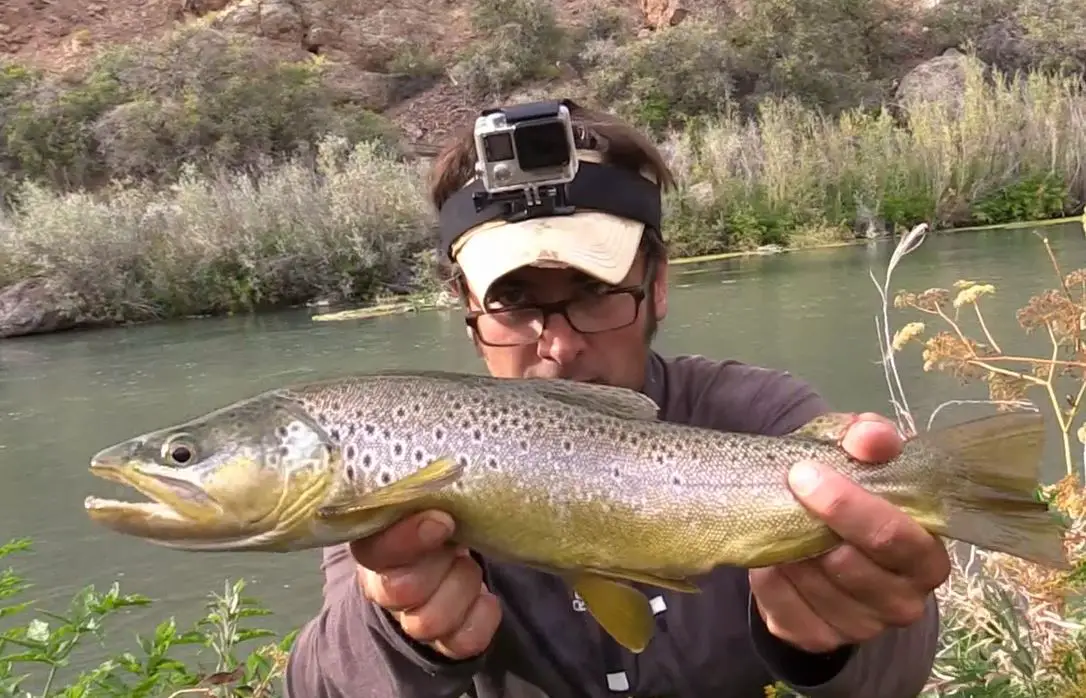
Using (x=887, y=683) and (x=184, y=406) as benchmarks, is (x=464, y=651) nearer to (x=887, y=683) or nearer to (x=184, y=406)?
(x=887, y=683)

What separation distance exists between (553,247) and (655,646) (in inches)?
35.4

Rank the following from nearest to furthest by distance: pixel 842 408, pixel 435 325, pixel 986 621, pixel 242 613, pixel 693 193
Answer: pixel 986 621 < pixel 242 613 < pixel 842 408 < pixel 435 325 < pixel 693 193

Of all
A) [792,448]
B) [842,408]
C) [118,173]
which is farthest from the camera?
[118,173]

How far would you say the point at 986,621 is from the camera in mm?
2709

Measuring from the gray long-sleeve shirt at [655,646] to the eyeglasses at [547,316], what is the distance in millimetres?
263

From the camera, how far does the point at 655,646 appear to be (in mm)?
2301

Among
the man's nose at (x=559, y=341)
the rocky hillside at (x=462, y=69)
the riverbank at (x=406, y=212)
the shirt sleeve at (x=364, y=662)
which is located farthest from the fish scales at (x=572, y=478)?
the rocky hillside at (x=462, y=69)

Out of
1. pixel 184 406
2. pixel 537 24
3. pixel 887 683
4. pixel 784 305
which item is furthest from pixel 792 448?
pixel 537 24

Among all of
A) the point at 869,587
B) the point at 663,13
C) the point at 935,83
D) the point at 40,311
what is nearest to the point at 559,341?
→ the point at 869,587

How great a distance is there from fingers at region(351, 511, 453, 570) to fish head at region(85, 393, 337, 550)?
0.11m

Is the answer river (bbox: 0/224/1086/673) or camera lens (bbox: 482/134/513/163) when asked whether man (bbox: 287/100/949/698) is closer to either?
camera lens (bbox: 482/134/513/163)

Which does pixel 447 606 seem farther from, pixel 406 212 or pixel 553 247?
pixel 406 212

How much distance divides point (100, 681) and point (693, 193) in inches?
777

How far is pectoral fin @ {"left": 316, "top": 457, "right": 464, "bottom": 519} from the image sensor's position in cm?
165
